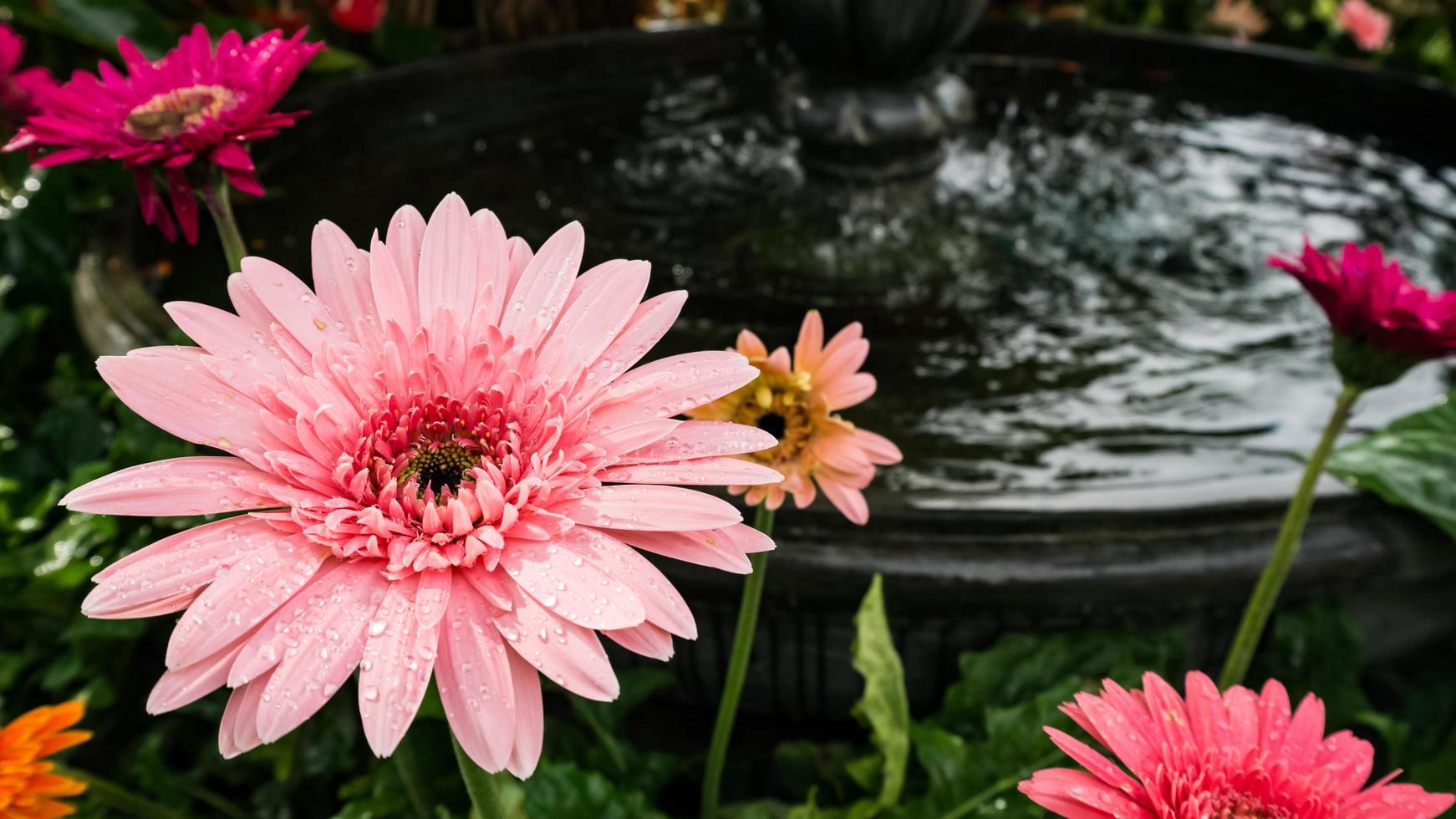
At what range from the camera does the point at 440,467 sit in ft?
2.35

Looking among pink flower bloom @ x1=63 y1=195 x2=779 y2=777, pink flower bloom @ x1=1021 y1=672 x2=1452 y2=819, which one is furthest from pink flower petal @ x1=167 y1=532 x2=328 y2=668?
pink flower bloom @ x1=1021 y1=672 x2=1452 y2=819

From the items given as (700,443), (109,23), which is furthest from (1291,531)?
(109,23)

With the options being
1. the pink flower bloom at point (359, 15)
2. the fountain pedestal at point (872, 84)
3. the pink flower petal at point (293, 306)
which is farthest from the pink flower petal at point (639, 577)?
the pink flower bloom at point (359, 15)

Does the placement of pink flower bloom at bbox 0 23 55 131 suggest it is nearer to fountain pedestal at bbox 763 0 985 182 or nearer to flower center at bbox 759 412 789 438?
fountain pedestal at bbox 763 0 985 182

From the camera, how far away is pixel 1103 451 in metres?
1.45

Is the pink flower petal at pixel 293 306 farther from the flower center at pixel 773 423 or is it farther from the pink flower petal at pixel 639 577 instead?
the flower center at pixel 773 423

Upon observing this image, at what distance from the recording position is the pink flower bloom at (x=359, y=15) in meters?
3.00

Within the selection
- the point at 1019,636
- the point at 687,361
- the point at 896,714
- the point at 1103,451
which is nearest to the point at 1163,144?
the point at 1103,451

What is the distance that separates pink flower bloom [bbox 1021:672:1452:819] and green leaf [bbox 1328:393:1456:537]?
23.5 inches

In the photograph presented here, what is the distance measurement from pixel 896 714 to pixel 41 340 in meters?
1.74

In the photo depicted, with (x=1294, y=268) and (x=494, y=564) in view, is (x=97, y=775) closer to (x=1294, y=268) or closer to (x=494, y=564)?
(x=494, y=564)

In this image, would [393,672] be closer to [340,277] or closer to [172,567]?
[172,567]

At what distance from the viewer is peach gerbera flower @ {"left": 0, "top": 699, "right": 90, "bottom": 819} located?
888mm

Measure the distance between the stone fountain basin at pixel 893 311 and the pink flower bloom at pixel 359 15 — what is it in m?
0.48
